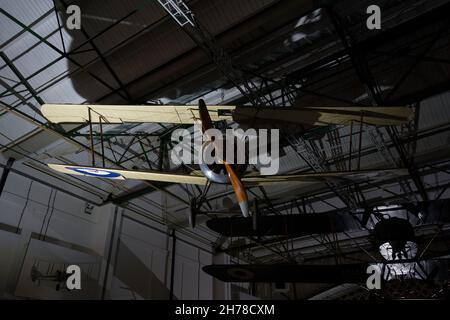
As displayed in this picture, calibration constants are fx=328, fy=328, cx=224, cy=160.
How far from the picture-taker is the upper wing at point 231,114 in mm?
5340

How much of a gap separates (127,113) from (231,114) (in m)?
1.83

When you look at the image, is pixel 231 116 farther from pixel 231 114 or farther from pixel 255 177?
pixel 255 177

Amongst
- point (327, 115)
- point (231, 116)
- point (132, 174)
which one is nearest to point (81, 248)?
point (132, 174)

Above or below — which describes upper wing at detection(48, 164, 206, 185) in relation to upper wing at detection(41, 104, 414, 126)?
below

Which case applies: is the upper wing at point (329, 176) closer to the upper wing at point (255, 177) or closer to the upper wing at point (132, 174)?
the upper wing at point (255, 177)

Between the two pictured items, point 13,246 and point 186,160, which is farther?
point 186,160

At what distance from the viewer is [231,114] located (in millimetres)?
5609

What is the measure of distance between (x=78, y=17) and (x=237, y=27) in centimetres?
295

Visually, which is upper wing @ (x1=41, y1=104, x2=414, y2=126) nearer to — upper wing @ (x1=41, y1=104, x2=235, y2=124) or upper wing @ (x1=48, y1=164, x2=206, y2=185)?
upper wing @ (x1=41, y1=104, x2=235, y2=124)

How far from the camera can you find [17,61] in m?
6.65

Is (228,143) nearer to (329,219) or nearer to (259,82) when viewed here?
(259,82)

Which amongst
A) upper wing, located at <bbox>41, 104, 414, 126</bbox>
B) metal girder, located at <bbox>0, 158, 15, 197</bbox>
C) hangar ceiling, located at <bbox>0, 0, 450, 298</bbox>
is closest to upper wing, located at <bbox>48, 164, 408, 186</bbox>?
hangar ceiling, located at <bbox>0, 0, 450, 298</bbox>

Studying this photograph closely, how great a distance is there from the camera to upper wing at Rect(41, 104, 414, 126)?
17.5ft
